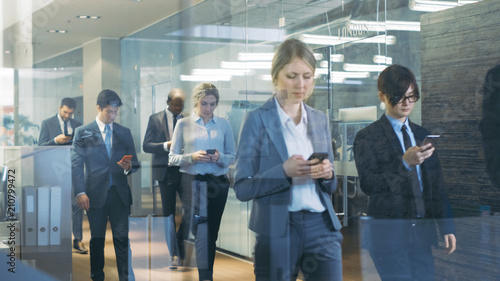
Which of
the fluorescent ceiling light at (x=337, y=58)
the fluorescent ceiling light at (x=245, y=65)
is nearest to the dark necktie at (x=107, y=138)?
the fluorescent ceiling light at (x=245, y=65)

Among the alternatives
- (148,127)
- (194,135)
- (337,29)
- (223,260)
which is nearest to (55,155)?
(148,127)

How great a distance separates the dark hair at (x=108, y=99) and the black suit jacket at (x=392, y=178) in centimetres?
113

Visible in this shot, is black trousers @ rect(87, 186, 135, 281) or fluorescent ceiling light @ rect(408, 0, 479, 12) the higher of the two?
fluorescent ceiling light @ rect(408, 0, 479, 12)

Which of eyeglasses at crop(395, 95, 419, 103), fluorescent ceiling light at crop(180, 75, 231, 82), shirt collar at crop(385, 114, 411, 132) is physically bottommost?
shirt collar at crop(385, 114, 411, 132)

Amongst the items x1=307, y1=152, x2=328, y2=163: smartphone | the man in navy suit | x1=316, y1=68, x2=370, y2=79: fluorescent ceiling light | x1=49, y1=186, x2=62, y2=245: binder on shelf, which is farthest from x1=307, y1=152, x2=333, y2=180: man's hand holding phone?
x1=49, y1=186, x2=62, y2=245: binder on shelf

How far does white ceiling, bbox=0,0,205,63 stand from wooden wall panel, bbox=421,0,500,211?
3.63ft

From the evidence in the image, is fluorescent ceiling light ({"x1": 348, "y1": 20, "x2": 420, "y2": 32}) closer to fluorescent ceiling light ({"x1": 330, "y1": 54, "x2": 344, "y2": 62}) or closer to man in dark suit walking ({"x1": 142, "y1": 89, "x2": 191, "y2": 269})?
fluorescent ceiling light ({"x1": 330, "y1": 54, "x2": 344, "y2": 62})

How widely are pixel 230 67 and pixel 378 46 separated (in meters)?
0.66

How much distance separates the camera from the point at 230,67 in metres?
2.61

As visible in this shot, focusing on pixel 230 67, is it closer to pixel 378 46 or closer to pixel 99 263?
pixel 378 46

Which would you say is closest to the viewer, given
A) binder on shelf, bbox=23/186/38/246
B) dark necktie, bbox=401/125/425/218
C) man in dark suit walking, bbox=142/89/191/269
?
dark necktie, bbox=401/125/425/218

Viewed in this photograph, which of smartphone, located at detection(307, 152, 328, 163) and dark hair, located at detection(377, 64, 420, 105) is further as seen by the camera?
dark hair, located at detection(377, 64, 420, 105)

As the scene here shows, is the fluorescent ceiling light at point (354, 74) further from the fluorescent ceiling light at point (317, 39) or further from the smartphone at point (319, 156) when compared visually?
the smartphone at point (319, 156)

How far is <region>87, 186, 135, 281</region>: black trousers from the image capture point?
2.78m
